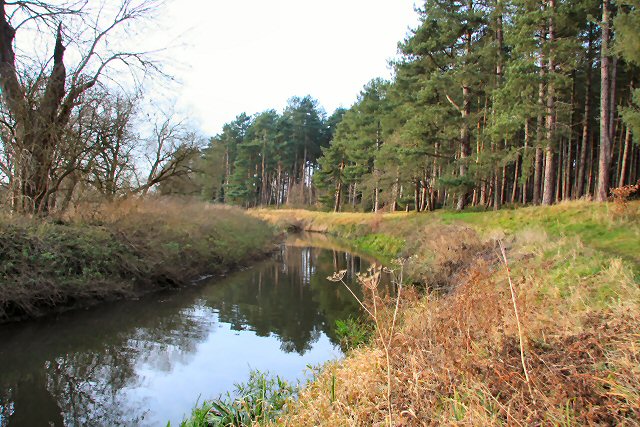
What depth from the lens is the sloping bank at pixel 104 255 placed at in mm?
8719

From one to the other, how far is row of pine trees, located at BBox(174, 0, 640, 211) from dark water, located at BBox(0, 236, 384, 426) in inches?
471

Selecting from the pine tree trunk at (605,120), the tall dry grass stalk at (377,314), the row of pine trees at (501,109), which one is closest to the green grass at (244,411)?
the tall dry grass stalk at (377,314)

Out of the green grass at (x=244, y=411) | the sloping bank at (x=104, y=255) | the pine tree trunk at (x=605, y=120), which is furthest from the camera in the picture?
the pine tree trunk at (x=605, y=120)

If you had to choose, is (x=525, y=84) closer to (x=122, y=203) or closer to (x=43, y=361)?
(x=122, y=203)

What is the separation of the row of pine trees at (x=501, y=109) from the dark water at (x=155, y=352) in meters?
12.0

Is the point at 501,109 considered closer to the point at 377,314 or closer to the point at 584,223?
the point at 584,223

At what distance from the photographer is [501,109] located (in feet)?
64.1

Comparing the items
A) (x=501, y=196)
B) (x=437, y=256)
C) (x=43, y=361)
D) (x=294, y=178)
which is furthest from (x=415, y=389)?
(x=294, y=178)

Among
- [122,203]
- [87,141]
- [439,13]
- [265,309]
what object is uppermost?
[439,13]

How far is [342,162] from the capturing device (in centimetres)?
4688

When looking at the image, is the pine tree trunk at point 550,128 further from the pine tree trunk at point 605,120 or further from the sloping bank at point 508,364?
the sloping bank at point 508,364

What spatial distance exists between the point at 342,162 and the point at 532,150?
27715mm

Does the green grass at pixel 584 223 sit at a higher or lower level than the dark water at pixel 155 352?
higher

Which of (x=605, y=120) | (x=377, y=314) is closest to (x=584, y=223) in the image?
(x=605, y=120)
